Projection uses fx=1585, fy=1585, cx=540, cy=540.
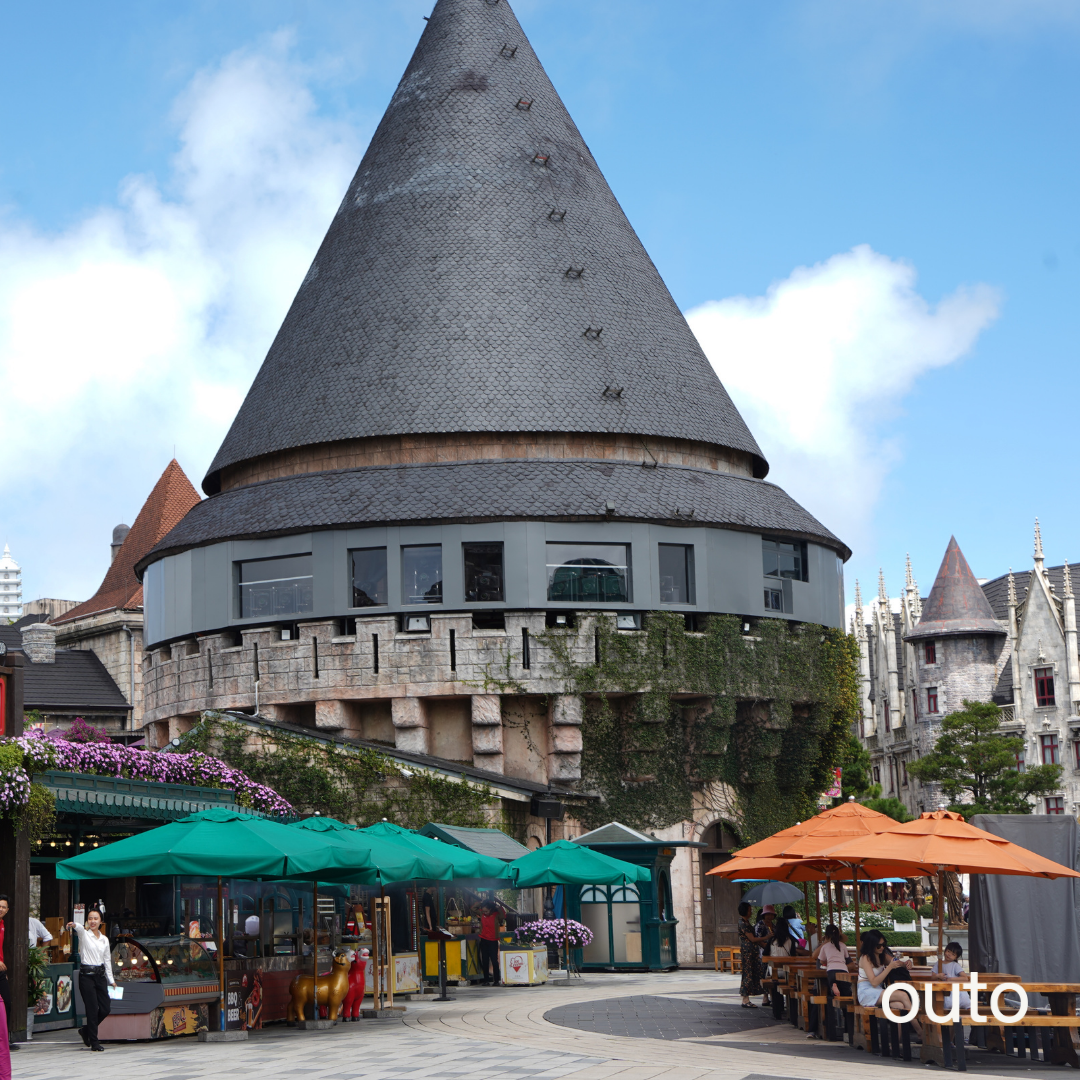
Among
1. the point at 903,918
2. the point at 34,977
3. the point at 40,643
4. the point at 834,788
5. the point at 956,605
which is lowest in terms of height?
the point at 903,918

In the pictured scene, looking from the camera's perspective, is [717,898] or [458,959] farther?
[717,898]

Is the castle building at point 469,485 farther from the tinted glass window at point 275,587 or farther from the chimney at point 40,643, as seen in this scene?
the chimney at point 40,643

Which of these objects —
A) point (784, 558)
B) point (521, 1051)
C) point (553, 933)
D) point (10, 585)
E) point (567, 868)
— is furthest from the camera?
point (10, 585)

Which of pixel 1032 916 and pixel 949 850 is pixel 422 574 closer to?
pixel 1032 916

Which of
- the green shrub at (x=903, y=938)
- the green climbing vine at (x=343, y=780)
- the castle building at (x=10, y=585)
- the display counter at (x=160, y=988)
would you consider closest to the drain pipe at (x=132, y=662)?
the green climbing vine at (x=343, y=780)

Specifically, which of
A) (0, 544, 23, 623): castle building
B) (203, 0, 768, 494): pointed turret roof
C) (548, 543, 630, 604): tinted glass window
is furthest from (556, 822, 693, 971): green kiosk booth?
(0, 544, 23, 623): castle building

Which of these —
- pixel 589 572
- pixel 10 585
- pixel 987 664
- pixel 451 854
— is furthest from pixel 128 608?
pixel 10 585

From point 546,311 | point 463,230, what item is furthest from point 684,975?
point 463,230

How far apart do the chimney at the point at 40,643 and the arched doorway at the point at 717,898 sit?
28773 millimetres

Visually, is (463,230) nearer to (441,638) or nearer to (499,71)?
(499,71)

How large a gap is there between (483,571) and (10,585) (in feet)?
434

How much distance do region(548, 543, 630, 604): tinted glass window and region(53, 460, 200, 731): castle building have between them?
73.4 feet

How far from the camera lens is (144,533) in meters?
60.2

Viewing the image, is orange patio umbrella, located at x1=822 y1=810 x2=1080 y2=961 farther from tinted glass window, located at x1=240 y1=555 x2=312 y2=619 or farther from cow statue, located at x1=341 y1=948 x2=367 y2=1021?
tinted glass window, located at x1=240 y1=555 x2=312 y2=619
